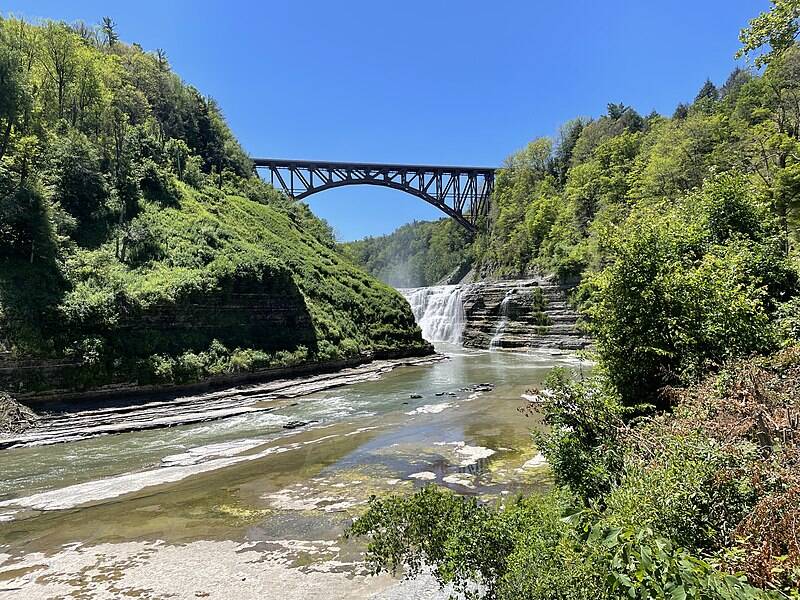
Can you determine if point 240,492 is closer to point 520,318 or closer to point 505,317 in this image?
point 520,318

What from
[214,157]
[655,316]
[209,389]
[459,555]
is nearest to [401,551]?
[459,555]

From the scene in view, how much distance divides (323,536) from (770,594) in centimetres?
704

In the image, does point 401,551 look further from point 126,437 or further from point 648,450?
point 126,437

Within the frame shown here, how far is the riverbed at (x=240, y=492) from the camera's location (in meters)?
6.86

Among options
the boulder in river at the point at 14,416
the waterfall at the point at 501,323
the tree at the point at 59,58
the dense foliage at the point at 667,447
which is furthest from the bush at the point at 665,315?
the tree at the point at 59,58

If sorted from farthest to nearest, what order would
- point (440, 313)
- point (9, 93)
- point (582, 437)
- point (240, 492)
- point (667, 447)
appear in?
point (440, 313), point (9, 93), point (240, 492), point (582, 437), point (667, 447)

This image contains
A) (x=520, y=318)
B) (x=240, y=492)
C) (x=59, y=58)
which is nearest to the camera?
(x=240, y=492)

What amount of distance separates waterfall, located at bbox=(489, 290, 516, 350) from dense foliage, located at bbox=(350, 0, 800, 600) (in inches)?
1101

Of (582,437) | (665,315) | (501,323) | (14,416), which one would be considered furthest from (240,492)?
(501,323)

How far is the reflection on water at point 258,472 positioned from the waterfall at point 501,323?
2432cm

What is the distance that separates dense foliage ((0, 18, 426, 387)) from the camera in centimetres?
2155

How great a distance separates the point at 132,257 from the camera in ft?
89.5

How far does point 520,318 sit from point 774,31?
37066 mm

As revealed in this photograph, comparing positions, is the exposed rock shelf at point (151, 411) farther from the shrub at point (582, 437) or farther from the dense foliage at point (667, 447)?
the shrub at point (582, 437)
